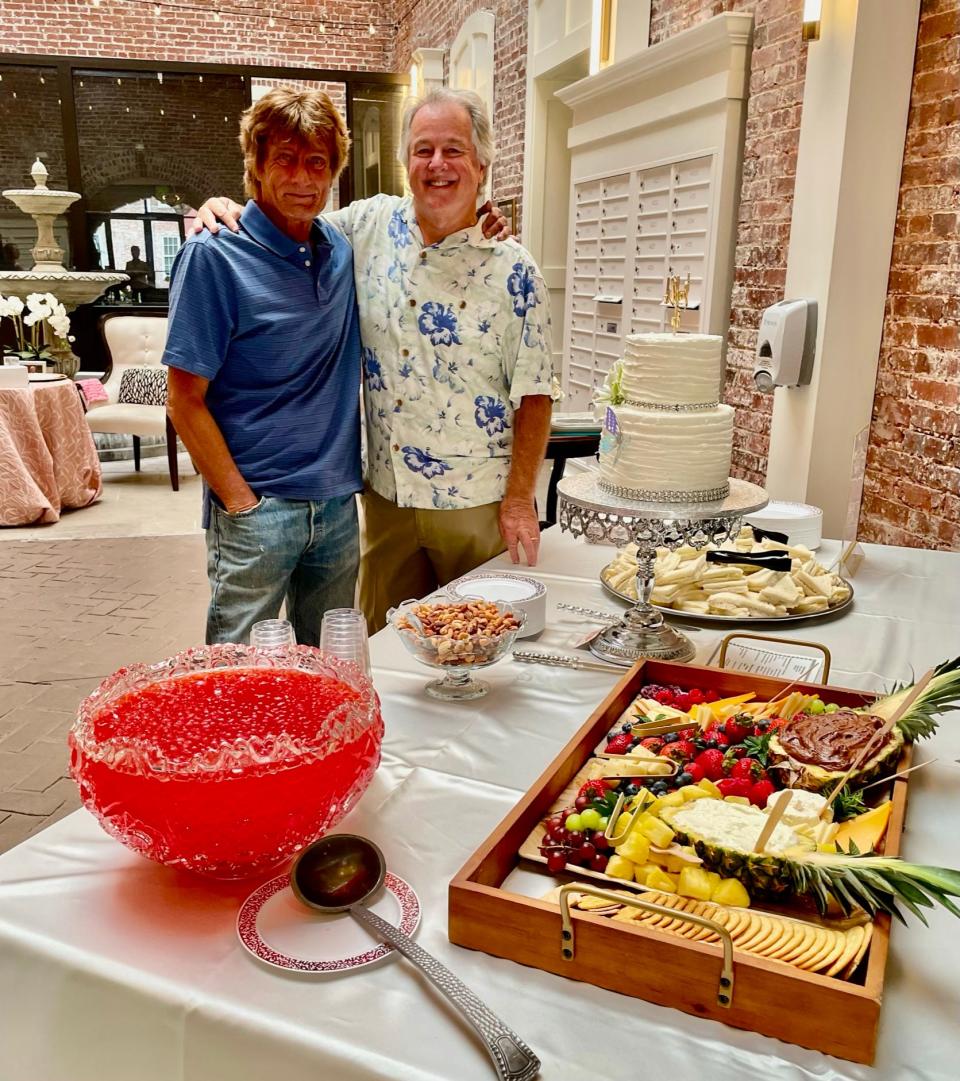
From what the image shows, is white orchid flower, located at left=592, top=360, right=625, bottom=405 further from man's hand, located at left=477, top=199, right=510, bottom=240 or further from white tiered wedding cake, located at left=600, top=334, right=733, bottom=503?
man's hand, located at left=477, top=199, right=510, bottom=240

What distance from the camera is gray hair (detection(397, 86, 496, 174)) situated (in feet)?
6.38

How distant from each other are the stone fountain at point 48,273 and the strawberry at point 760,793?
785cm

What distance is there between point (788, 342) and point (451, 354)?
146cm

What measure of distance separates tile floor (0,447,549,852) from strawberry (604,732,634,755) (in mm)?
1855

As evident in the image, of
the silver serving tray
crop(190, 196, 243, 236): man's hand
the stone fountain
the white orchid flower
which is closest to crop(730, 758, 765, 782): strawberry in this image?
the silver serving tray

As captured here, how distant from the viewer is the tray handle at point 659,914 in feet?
2.43

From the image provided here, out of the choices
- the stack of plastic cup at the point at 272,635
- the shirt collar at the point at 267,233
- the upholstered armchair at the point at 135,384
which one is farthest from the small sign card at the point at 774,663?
the upholstered armchair at the point at 135,384

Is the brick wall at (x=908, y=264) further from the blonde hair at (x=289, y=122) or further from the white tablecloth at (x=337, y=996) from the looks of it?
the white tablecloth at (x=337, y=996)

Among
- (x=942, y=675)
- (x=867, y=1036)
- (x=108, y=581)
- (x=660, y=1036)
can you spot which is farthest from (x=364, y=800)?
(x=108, y=581)

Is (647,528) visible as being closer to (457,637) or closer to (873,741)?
(457,637)

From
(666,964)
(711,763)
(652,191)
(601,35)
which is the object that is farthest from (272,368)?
(601,35)

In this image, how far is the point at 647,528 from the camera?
1.49 metres

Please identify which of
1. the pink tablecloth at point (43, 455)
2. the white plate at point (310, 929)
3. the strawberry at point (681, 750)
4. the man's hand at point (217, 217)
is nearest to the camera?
the white plate at point (310, 929)

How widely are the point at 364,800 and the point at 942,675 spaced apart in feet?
2.44
